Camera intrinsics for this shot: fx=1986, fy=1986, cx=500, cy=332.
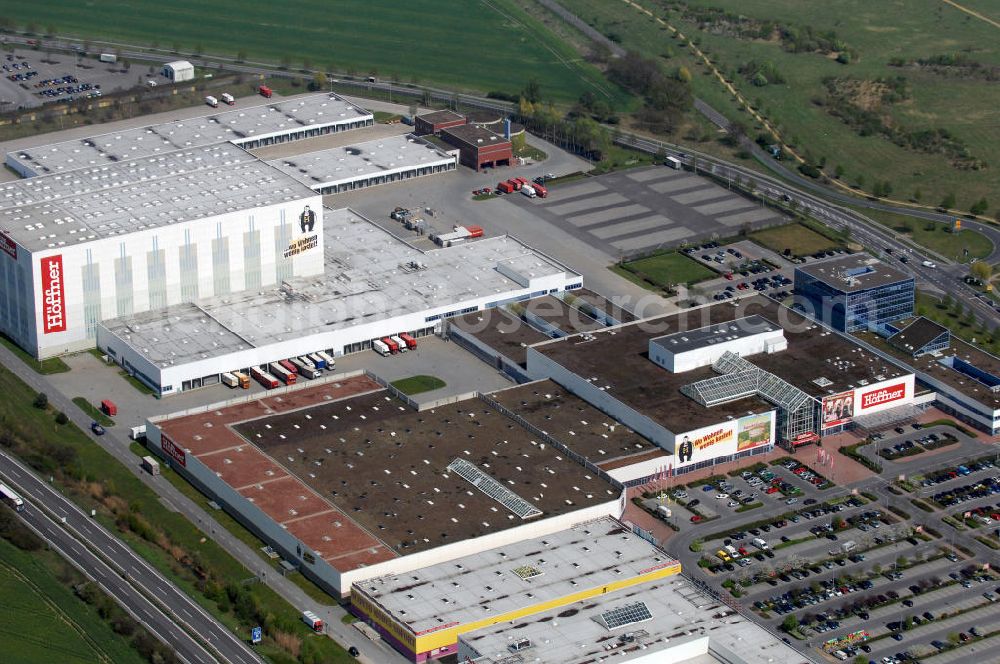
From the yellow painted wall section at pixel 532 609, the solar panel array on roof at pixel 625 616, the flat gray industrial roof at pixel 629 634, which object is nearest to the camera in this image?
the flat gray industrial roof at pixel 629 634

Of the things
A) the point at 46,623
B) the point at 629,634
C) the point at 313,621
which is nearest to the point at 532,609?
the point at 629,634

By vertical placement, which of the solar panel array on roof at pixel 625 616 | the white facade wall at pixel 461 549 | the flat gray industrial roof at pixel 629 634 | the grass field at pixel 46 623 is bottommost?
the grass field at pixel 46 623

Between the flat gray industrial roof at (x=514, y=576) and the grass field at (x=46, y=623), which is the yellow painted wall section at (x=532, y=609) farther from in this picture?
the grass field at (x=46, y=623)

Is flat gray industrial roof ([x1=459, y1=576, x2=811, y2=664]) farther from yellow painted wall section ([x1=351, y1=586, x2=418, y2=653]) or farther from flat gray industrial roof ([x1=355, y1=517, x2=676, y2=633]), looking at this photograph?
yellow painted wall section ([x1=351, y1=586, x2=418, y2=653])

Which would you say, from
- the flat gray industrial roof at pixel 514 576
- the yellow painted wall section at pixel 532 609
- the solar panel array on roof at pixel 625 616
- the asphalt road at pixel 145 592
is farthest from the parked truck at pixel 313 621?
the solar panel array on roof at pixel 625 616

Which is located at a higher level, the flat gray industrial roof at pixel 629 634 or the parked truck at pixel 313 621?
the flat gray industrial roof at pixel 629 634
